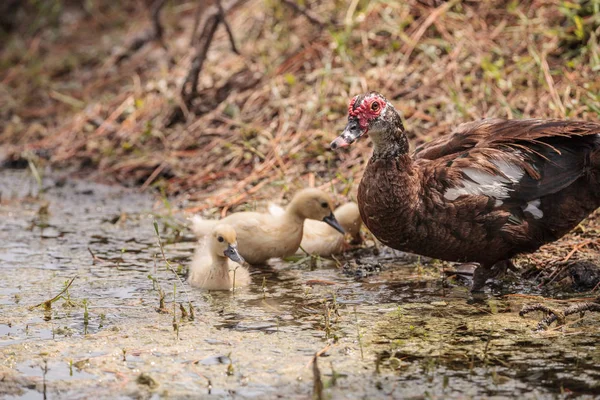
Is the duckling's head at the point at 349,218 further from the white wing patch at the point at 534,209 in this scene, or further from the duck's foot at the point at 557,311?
the duck's foot at the point at 557,311

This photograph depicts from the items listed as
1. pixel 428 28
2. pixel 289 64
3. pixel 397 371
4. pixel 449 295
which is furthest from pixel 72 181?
pixel 397 371

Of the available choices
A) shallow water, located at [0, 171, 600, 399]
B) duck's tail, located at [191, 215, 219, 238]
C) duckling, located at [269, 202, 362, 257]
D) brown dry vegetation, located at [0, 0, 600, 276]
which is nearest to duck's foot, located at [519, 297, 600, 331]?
shallow water, located at [0, 171, 600, 399]

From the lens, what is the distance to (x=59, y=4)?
37.4 ft

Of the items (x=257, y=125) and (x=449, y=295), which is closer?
(x=449, y=295)

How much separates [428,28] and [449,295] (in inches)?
152

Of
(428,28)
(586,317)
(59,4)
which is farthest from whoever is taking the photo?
(59,4)

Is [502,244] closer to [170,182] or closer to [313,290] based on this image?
[313,290]

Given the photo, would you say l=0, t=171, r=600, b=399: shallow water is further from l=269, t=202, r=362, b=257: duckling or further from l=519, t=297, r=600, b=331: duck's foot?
l=269, t=202, r=362, b=257: duckling

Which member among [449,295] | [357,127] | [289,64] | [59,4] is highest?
[59,4]

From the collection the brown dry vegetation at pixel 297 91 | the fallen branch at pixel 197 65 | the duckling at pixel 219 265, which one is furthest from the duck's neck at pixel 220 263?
the fallen branch at pixel 197 65

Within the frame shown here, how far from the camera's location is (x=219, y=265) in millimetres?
5340

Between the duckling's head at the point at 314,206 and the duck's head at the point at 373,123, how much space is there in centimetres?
86

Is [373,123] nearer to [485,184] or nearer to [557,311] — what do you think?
[485,184]

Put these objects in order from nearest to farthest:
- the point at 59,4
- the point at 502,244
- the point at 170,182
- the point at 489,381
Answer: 1. the point at 489,381
2. the point at 502,244
3. the point at 170,182
4. the point at 59,4
